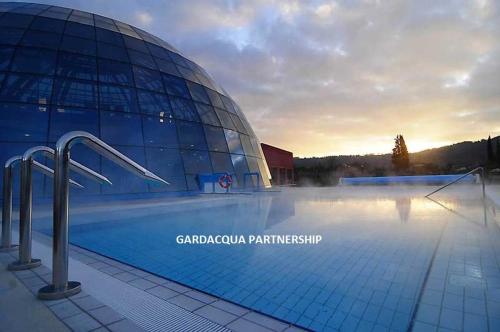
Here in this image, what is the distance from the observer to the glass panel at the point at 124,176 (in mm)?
10789

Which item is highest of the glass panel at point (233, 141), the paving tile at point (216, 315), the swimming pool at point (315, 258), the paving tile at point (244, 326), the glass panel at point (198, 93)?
the glass panel at point (198, 93)

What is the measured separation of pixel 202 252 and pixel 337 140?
3036 cm

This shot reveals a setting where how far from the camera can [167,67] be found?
15.1 meters

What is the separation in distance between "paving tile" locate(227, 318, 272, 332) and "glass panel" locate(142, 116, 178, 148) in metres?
11.0

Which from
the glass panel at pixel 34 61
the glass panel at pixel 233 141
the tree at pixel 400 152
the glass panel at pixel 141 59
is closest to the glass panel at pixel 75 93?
the glass panel at pixel 34 61

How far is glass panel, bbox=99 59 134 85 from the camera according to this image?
12250mm

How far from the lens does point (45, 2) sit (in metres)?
15.9

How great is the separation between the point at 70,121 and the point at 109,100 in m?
1.85

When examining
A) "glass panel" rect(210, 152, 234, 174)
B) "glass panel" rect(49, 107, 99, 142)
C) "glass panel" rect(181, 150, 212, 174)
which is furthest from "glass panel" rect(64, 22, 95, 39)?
"glass panel" rect(210, 152, 234, 174)

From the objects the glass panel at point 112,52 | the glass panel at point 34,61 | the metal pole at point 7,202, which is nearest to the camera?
the metal pole at point 7,202

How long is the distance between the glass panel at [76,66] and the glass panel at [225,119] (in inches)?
257

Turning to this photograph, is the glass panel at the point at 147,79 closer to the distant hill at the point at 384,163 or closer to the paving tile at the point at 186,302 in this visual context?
the paving tile at the point at 186,302

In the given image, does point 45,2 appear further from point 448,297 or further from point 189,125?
point 448,297

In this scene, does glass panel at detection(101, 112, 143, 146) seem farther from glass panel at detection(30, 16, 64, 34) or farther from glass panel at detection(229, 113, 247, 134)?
glass panel at detection(229, 113, 247, 134)
